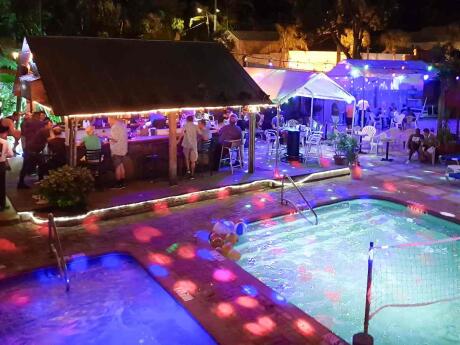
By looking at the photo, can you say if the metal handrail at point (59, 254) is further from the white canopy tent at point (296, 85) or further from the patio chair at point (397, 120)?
the patio chair at point (397, 120)

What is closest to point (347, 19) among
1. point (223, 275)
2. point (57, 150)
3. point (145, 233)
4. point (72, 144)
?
point (57, 150)

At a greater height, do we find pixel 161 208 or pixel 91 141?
pixel 91 141

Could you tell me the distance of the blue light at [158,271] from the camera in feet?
23.2

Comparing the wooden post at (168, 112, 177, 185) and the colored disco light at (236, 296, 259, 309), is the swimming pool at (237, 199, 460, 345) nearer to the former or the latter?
the colored disco light at (236, 296, 259, 309)

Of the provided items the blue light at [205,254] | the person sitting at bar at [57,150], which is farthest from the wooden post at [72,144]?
the blue light at [205,254]

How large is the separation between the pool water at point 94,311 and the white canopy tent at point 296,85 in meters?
7.59

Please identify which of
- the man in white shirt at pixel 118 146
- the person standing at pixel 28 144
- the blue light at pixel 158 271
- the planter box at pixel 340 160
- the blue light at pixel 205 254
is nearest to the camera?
the blue light at pixel 158 271

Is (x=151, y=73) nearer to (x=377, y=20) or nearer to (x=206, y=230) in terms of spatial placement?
(x=206, y=230)

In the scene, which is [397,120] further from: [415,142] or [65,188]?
[65,188]

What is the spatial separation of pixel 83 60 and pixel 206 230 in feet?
14.8

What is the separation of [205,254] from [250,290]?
1.36 m

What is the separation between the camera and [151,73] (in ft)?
36.6

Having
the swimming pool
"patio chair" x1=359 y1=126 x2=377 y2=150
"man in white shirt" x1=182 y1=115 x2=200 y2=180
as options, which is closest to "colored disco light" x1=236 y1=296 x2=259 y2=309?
the swimming pool

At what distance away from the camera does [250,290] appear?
6.61m
